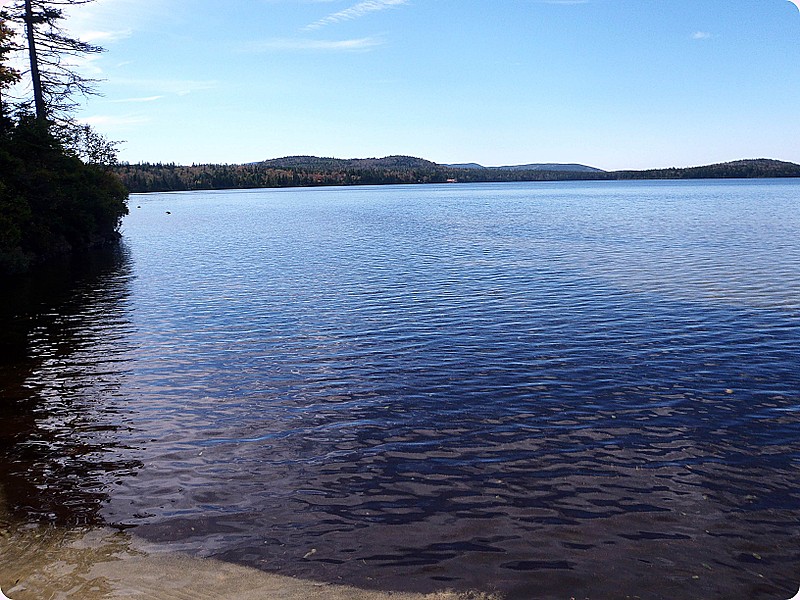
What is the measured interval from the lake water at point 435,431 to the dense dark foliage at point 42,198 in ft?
29.8

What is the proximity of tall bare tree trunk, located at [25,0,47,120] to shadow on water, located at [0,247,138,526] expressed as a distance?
22421 mm

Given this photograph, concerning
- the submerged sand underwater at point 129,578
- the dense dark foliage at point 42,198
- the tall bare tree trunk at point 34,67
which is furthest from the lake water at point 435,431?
the tall bare tree trunk at point 34,67

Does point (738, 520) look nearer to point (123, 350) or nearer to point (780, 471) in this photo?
point (780, 471)

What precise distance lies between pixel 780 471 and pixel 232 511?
9268 millimetres

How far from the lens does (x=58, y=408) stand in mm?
14469

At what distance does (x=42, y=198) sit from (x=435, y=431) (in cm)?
3563

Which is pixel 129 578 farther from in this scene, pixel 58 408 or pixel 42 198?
pixel 42 198

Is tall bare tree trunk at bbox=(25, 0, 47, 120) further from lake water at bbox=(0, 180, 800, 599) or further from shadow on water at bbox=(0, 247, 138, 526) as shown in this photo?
lake water at bbox=(0, 180, 800, 599)

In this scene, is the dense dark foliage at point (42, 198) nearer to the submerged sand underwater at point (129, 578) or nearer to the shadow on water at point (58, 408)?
the shadow on water at point (58, 408)

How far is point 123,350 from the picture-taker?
1942 cm

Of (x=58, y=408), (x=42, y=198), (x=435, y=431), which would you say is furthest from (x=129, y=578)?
(x=42, y=198)

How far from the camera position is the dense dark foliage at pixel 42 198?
114 ft

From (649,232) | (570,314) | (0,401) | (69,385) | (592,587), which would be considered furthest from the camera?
(649,232)

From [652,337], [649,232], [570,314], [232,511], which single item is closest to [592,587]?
[232,511]
